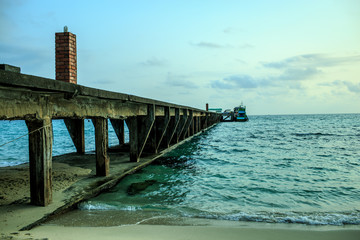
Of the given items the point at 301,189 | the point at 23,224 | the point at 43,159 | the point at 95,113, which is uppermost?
the point at 95,113

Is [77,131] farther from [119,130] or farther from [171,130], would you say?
[171,130]

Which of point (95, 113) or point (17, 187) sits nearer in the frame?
point (17, 187)

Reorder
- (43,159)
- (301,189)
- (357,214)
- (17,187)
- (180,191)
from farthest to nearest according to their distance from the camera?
1. (301,189)
2. (180,191)
3. (17,187)
4. (357,214)
5. (43,159)

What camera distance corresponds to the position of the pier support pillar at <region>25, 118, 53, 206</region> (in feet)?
12.3

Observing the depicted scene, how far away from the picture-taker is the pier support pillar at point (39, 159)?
374cm

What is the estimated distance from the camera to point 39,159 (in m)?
3.75

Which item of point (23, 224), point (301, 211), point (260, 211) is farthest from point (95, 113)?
point (301, 211)

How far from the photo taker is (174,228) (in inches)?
141

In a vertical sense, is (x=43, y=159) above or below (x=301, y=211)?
above

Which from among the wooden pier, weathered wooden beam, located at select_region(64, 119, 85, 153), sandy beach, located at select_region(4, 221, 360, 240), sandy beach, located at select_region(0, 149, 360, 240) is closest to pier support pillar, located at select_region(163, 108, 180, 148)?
weathered wooden beam, located at select_region(64, 119, 85, 153)

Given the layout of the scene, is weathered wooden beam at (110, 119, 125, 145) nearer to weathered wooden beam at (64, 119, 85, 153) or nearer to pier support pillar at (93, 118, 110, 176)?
weathered wooden beam at (64, 119, 85, 153)

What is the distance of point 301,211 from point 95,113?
14.2 feet

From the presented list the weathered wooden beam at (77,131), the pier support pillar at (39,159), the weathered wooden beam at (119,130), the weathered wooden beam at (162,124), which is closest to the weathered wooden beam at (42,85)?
the pier support pillar at (39,159)

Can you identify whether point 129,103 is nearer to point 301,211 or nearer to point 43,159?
point 43,159
